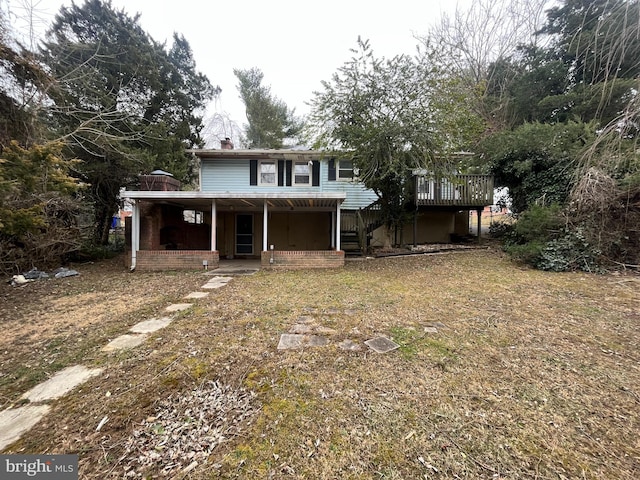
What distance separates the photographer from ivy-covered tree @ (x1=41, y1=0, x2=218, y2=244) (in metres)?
9.70

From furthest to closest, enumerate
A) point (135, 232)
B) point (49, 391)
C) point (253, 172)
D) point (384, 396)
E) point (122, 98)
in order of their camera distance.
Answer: point (122, 98), point (253, 172), point (135, 232), point (49, 391), point (384, 396)

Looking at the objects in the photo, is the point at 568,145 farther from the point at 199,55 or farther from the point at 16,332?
the point at 199,55

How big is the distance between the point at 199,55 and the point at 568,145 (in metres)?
18.4

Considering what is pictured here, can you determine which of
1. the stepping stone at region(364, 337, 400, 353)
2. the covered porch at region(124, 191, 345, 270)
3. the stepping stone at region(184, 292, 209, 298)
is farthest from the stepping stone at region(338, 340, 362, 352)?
the covered porch at region(124, 191, 345, 270)

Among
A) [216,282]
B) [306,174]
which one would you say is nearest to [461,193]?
[306,174]

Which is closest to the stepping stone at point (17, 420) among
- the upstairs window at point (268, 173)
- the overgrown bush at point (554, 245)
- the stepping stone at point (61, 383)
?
the stepping stone at point (61, 383)

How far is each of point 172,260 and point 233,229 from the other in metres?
3.67

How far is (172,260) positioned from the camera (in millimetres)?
8125

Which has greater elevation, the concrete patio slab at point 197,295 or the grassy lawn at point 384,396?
the concrete patio slab at point 197,295

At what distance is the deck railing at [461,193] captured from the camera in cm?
1038

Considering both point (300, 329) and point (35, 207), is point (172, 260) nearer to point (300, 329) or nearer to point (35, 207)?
point (35, 207)

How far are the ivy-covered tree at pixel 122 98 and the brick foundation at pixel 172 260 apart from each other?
400 cm

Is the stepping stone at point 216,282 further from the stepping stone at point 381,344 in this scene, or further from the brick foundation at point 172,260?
the stepping stone at point 381,344

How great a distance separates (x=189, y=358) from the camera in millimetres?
2771
